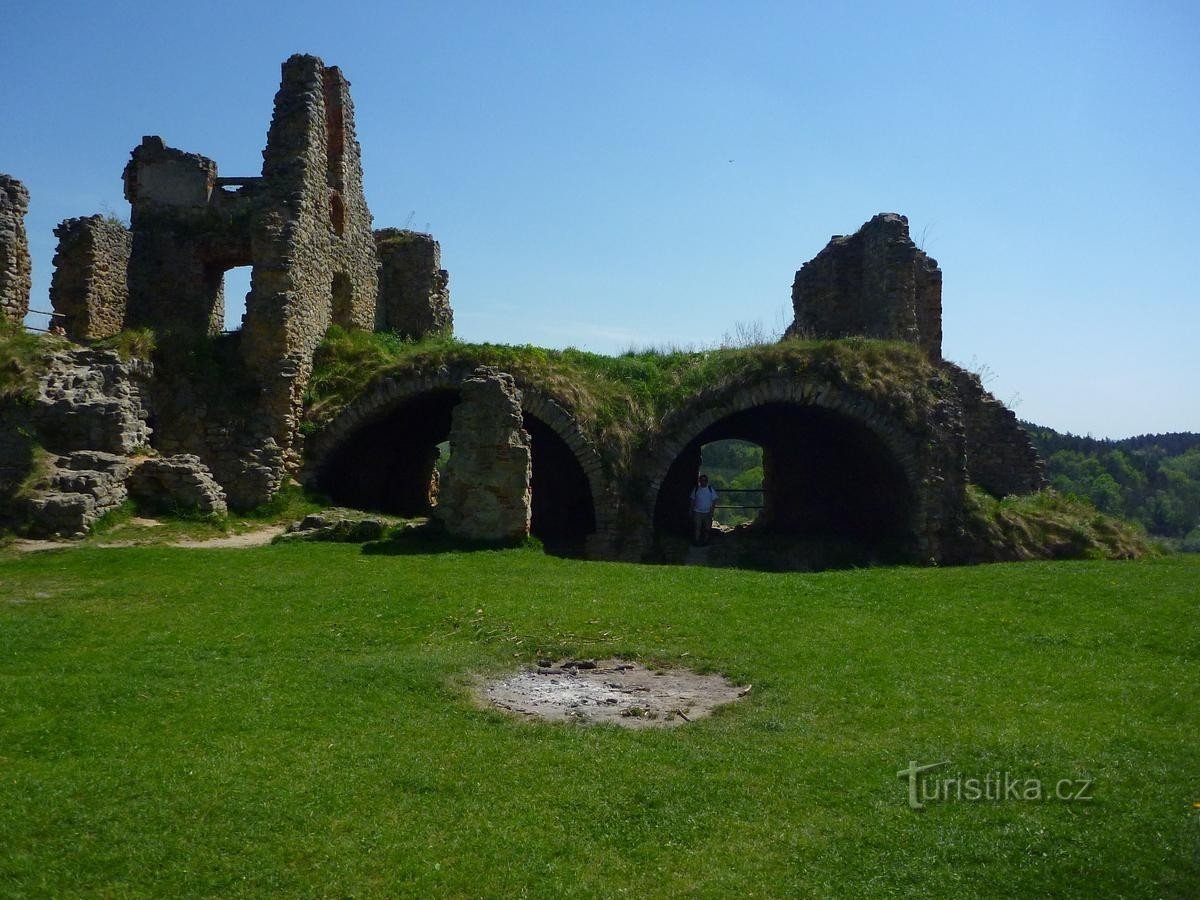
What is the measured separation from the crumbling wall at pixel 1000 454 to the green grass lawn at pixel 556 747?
38.9 ft

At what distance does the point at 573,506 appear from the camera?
78.0 ft

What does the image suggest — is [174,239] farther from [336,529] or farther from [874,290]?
[874,290]

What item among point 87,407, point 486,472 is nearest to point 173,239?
point 87,407

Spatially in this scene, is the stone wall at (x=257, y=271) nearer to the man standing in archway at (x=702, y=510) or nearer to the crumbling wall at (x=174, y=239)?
the crumbling wall at (x=174, y=239)

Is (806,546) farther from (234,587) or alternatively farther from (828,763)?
(828,763)

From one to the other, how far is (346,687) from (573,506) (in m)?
15.7

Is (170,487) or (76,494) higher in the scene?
(170,487)

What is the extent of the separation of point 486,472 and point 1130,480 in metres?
68.4

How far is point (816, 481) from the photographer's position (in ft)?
78.4

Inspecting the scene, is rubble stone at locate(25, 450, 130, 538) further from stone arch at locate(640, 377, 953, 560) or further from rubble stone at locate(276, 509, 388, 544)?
stone arch at locate(640, 377, 953, 560)

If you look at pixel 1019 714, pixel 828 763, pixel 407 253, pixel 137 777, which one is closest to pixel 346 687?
pixel 137 777

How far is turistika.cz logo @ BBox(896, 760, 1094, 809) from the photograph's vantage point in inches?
247

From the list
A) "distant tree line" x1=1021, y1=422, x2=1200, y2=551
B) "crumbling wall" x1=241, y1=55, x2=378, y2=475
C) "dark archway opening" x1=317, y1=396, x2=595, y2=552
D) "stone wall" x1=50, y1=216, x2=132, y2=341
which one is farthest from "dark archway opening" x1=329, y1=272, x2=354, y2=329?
"distant tree line" x1=1021, y1=422, x2=1200, y2=551

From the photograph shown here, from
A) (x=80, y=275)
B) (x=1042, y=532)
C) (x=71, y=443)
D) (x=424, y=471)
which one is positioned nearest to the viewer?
(x=71, y=443)
